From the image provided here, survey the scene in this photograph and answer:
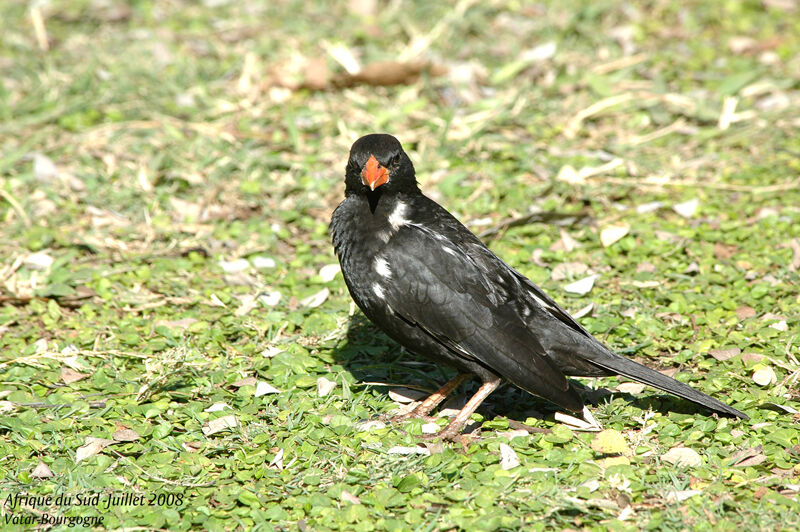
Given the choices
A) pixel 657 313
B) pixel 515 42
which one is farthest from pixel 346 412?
pixel 515 42

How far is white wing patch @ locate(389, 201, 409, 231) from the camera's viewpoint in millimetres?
4795

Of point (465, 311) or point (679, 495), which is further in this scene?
point (465, 311)

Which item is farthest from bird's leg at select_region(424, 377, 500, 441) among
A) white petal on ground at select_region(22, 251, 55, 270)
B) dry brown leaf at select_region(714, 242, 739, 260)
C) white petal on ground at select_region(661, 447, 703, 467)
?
A: white petal on ground at select_region(22, 251, 55, 270)

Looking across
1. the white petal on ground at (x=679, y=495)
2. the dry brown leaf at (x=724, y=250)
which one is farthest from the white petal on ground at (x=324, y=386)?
the dry brown leaf at (x=724, y=250)

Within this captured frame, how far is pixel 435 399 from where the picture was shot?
15.9 feet

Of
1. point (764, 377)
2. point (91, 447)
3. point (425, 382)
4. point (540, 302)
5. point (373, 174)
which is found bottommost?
point (425, 382)

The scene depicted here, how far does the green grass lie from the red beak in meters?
1.12

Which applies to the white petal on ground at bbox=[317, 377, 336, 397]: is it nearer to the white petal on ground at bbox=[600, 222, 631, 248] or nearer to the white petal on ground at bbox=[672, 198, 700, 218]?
the white petal on ground at bbox=[600, 222, 631, 248]

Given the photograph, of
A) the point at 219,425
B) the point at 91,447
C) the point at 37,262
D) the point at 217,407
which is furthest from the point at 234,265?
the point at 91,447

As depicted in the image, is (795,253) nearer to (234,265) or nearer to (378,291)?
(378,291)

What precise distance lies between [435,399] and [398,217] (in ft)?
3.45

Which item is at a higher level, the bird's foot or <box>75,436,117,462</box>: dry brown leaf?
<box>75,436,117,462</box>: dry brown leaf

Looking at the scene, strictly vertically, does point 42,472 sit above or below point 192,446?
above

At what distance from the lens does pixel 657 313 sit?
5434 mm
